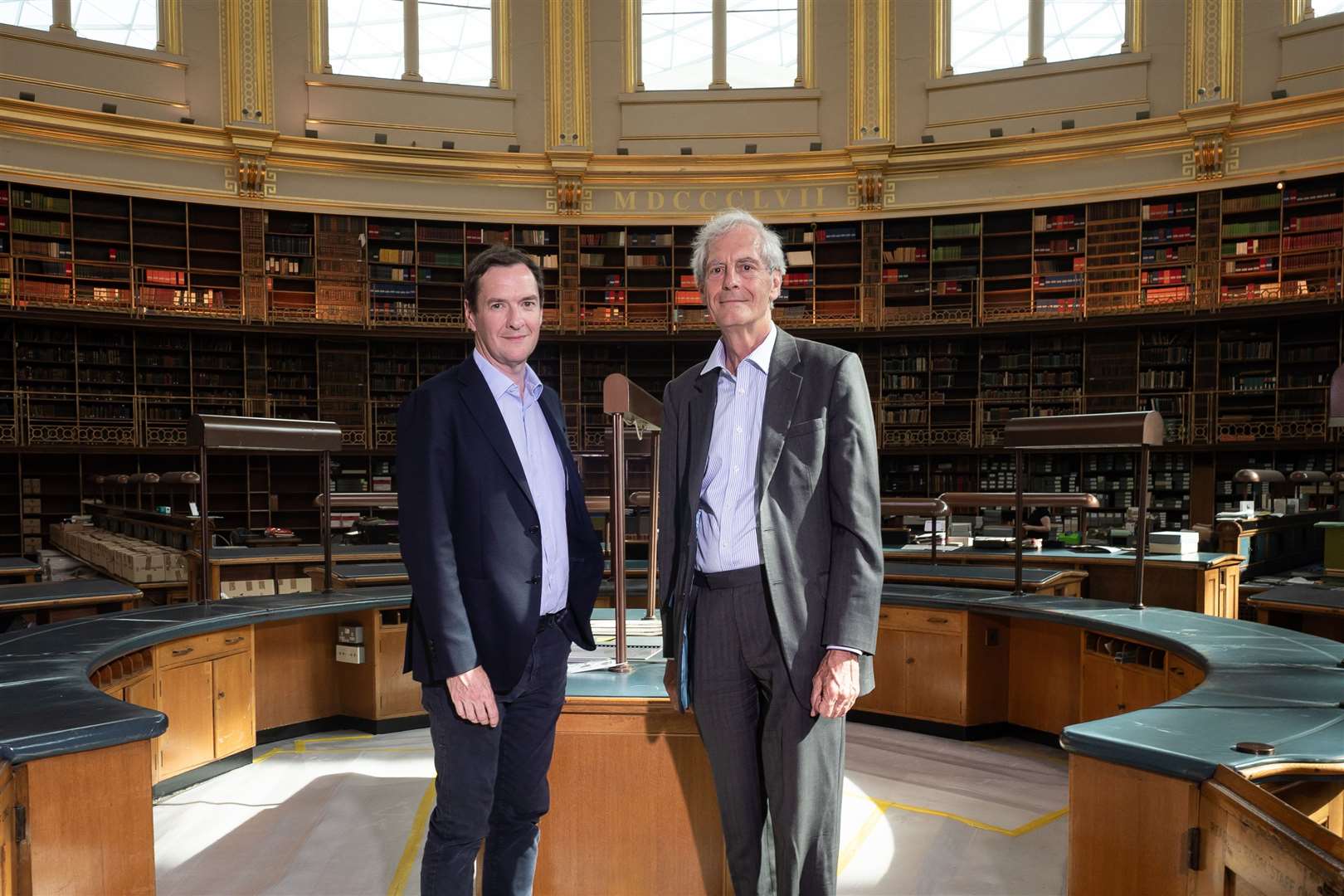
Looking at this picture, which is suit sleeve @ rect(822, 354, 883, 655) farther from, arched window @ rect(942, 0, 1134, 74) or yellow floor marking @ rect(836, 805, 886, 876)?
arched window @ rect(942, 0, 1134, 74)

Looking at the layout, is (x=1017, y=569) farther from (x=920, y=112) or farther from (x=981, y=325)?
(x=920, y=112)

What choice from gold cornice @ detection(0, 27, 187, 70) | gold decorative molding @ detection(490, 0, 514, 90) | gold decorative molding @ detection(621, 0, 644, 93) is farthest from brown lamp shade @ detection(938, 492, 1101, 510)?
gold cornice @ detection(0, 27, 187, 70)

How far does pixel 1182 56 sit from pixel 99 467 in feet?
44.5

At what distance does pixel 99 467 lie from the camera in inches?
429

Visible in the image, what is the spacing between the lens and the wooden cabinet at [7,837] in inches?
66.6

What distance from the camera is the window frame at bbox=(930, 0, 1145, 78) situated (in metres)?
11.4

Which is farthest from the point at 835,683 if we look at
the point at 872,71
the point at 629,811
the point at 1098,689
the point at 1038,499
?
the point at 872,71

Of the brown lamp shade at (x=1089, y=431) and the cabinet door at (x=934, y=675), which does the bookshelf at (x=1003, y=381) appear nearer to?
the cabinet door at (x=934, y=675)

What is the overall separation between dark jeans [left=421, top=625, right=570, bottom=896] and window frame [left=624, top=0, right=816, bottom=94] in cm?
1188

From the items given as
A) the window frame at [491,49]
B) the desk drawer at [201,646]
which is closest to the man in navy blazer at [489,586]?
the desk drawer at [201,646]

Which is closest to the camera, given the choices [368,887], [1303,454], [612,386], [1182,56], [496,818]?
[496,818]

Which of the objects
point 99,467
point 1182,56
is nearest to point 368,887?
point 99,467

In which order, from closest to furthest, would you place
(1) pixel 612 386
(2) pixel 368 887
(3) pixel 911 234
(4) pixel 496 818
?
(4) pixel 496 818 → (1) pixel 612 386 → (2) pixel 368 887 → (3) pixel 911 234

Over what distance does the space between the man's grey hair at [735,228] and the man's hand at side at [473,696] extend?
2.61 feet
